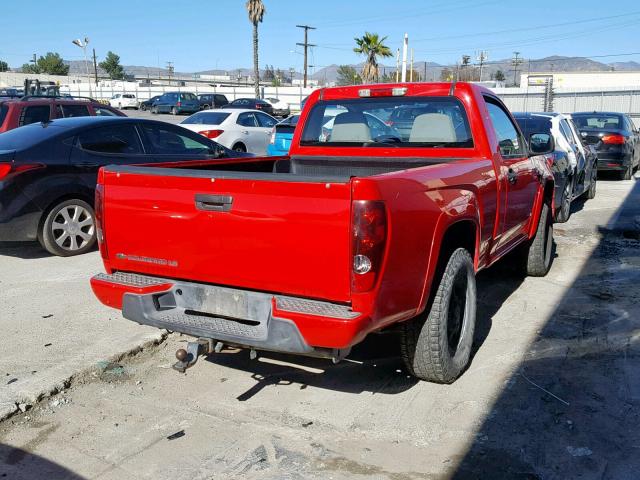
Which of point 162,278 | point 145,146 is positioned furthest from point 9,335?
point 145,146

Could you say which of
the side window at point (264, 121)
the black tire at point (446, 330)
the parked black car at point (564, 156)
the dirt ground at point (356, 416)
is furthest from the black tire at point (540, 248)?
the side window at point (264, 121)

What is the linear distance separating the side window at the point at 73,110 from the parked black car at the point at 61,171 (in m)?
5.63

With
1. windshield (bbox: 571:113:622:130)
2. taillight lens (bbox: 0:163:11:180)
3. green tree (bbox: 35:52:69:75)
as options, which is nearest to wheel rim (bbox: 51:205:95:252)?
taillight lens (bbox: 0:163:11:180)

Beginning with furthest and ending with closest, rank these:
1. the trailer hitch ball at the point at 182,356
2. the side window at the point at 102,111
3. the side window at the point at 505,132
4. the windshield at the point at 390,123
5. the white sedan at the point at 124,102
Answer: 1. the white sedan at the point at 124,102
2. the side window at the point at 102,111
3. the side window at the point at 505,132
4. the windshield at the point at 390,123
5. the trailer hitch ball at the point at 182,356

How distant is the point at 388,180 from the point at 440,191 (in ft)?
2.06

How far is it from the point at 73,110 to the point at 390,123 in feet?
32.9

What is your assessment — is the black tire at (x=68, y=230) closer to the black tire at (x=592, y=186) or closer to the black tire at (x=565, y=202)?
the black tire at (x=565, y=202)

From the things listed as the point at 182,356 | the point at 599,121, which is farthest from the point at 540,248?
the point at 599,121

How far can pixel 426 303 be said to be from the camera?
147 inches

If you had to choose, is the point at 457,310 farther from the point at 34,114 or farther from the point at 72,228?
the point at 34,114

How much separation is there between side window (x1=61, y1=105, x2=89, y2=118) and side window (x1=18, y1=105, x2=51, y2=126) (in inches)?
19.7

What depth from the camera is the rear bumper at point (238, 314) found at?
10.4 feet

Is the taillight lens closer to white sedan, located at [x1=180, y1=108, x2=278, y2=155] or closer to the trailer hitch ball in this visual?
the trailer hitch ball

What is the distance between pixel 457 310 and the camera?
14.0ft
